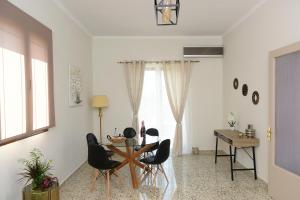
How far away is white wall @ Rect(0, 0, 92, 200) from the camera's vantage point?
244 cm

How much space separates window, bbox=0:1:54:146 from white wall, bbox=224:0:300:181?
130 inches

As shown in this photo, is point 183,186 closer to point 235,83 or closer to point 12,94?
point 235,83

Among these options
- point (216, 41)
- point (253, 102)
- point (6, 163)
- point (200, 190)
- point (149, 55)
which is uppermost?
point (216, 41)

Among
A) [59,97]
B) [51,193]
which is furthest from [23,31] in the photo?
[51,193]

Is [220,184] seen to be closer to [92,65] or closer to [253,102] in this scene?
[253,102]

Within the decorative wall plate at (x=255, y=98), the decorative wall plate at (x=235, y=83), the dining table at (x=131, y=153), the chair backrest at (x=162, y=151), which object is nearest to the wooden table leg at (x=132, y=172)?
the dining table at (x=131, y=153)

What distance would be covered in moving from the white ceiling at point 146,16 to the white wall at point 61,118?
1.15 feet

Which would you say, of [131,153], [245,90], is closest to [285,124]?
[245,90]

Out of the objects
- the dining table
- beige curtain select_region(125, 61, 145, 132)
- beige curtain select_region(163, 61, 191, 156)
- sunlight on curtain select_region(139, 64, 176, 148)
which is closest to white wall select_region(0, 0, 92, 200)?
the dining table

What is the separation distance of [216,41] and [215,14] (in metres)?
1.61

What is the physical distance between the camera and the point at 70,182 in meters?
3.94

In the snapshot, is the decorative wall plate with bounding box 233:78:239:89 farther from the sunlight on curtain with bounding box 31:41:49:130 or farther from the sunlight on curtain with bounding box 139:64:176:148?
the sunlight on curtain with bounding box 31:41:49:130

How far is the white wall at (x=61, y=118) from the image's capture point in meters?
2.44

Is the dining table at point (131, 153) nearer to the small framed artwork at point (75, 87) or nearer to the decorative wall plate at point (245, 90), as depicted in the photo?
the small framed artwork at point (75, 87)
